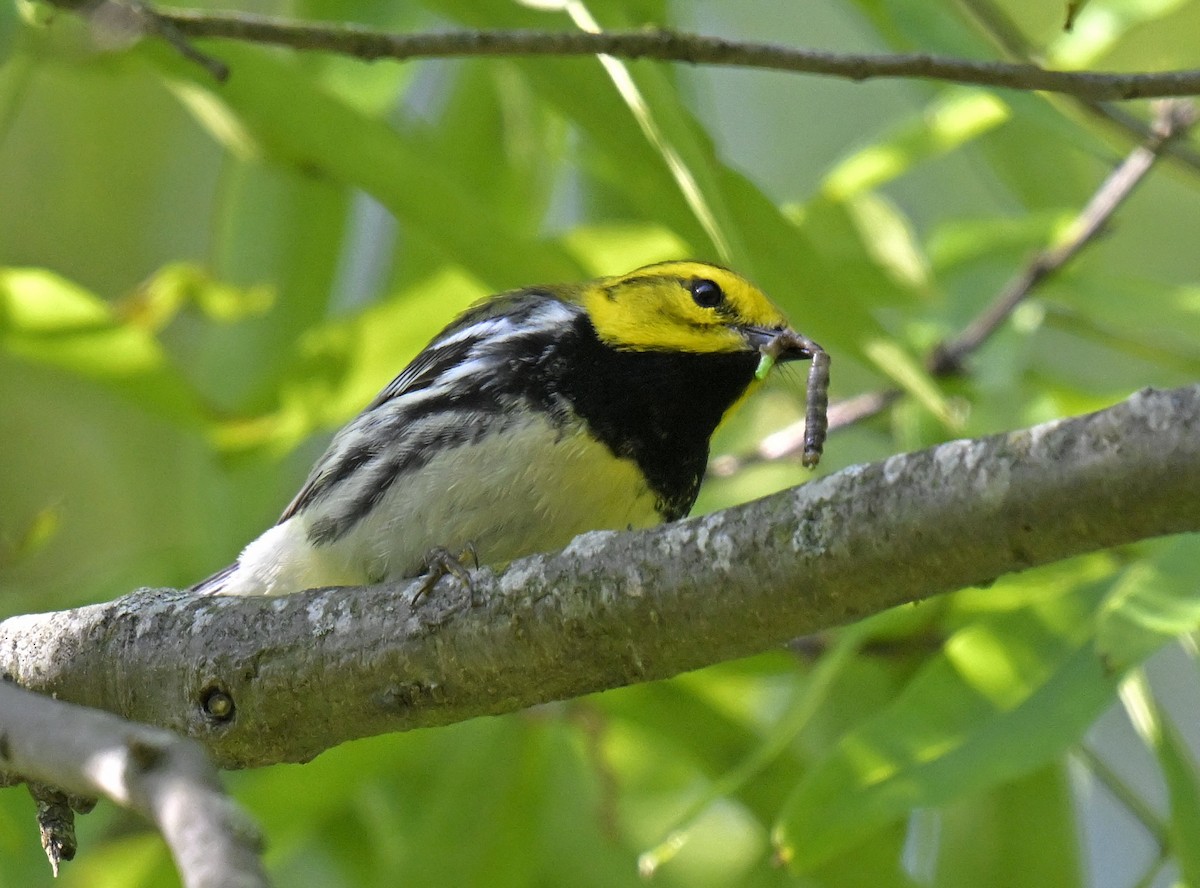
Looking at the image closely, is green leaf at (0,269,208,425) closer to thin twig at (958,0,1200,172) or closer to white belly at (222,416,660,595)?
white belly at (222,416,660,595)

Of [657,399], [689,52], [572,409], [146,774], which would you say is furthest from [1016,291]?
[146,774]

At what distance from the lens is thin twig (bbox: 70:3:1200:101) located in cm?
214

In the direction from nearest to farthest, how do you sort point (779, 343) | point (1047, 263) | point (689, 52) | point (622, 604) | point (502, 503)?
point (622, 604) → point (689, 52) → point (502, 503) → point (779, 343) → point (1047, 263)

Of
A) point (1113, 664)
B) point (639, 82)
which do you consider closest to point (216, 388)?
point (639, 82)

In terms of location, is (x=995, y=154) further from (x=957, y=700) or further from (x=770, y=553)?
(x=770, y=553)

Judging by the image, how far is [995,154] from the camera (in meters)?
3.94

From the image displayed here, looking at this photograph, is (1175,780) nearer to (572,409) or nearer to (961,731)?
(961,731)

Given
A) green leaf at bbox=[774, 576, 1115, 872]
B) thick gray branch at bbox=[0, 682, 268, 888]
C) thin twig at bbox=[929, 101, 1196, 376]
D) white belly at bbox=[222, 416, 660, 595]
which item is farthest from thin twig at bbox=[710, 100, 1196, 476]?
thick gray branch at bbox=[0, 682, 268, 888]

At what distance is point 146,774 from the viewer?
3.99 feet

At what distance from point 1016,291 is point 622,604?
7.02ft

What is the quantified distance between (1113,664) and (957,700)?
314 mm

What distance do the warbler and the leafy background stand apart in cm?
23

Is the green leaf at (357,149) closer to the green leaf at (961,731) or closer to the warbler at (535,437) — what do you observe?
the warbler at (535,437)

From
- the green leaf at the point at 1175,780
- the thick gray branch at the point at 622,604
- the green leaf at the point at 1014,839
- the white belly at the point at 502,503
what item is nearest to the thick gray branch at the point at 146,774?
the thick gray branch at the point at 622,604
